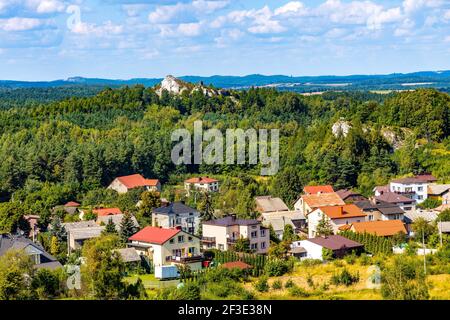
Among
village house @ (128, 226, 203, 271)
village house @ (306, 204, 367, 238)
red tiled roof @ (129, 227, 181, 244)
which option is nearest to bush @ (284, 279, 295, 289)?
village house @ (128, 226, 203, 271)

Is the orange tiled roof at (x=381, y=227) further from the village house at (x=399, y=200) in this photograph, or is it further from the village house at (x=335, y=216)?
the village house at (x=399, y=200)

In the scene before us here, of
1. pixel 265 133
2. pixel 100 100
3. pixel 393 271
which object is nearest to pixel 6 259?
pixel 393 271

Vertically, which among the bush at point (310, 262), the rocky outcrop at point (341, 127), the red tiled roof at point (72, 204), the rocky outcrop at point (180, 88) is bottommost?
the red tiled roof at point (72, 204)

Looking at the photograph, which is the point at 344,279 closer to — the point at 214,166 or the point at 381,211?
the point at 381,211

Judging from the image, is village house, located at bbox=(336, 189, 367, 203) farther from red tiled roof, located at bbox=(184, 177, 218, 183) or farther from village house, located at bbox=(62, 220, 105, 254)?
village house, located at bbox=(62, 220, 105, 254)

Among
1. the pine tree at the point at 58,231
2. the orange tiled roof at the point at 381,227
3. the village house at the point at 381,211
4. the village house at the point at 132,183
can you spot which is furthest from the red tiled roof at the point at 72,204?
the orange tiled roof at the point at 381,227

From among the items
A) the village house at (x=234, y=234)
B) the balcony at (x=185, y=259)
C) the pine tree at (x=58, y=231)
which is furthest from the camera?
the pine tree at (x=58, y=231)
